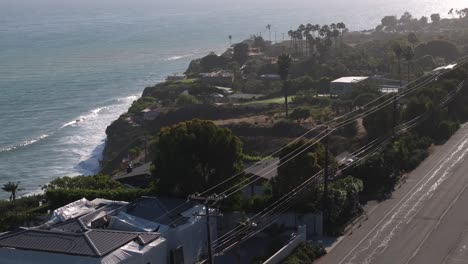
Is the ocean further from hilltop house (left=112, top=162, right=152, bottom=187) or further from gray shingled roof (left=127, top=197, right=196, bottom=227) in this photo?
gray shingled roof (left=127, top=197, right=196, bottom=227)

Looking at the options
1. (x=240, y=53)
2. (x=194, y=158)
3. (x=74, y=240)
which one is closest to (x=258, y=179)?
(x=194, y=158)

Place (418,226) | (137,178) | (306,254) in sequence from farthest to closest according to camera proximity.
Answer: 1. (137,178)
2. (418,226)
3. (306,254)

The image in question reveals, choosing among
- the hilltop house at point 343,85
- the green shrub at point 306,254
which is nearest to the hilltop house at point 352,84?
the hilltop house at point 343,85

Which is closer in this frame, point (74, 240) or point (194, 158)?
point (74, 240)

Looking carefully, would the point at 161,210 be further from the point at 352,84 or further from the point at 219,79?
the point at 219,79

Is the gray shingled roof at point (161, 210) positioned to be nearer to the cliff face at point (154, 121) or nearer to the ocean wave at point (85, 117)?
the cliff face at point (154, 121)

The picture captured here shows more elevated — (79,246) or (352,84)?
(79,246)
